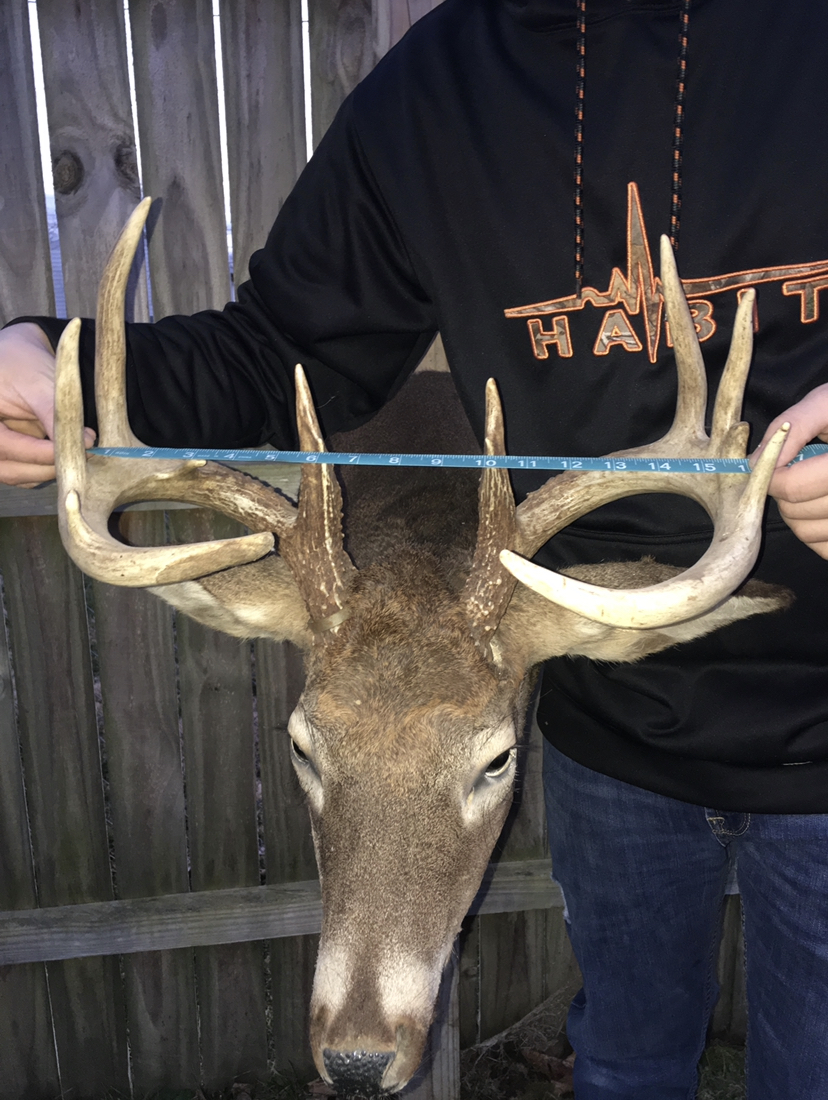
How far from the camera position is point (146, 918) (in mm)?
3824

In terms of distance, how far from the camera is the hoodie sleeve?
7.19 ft

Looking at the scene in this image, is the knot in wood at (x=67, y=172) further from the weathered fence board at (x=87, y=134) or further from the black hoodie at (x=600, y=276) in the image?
the black hoodie at (x=600, y=276)

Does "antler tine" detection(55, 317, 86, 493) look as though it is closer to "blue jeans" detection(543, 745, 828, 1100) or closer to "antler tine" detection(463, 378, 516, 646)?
"antler tine" detection(463, 378, 516, 646)

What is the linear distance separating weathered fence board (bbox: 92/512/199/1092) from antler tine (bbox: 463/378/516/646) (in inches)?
72.7

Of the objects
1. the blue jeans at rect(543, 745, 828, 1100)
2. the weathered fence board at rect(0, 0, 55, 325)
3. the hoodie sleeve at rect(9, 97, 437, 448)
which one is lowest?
the blue jeans at rect(543, 745, 828, 1100)

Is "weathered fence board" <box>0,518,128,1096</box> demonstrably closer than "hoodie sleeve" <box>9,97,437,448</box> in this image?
No

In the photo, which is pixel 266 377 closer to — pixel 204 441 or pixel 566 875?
pixel 204 441

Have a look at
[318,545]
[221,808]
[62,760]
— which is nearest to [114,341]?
[318,545]

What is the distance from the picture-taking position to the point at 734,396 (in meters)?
1.71

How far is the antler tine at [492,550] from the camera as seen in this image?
6.32ft

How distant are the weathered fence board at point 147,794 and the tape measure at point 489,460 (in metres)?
1.55

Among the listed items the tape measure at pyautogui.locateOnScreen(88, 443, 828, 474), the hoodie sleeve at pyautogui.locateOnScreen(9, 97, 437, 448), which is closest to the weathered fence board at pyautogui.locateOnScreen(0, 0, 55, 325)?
the hoodie sleeve at pyautogui.locateOnScreen(9, 97, 437, 448)

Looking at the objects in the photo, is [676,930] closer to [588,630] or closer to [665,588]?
[588,630]

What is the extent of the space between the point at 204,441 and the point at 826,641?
157 centimetres
